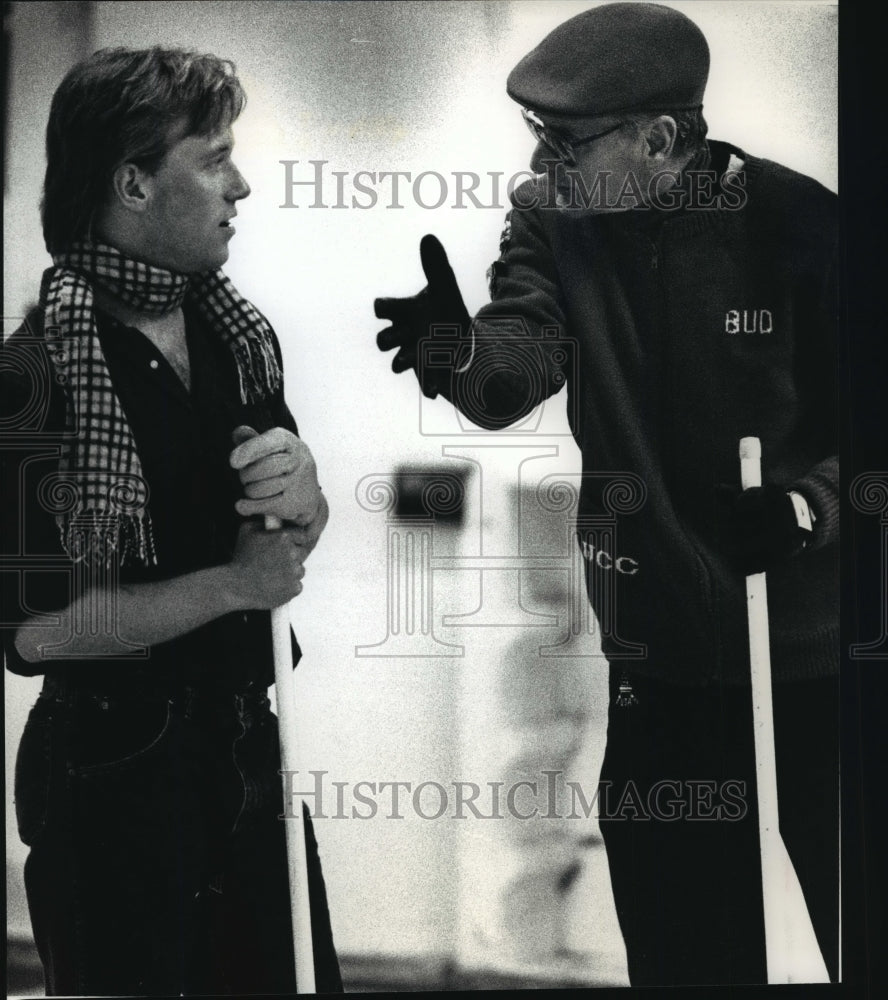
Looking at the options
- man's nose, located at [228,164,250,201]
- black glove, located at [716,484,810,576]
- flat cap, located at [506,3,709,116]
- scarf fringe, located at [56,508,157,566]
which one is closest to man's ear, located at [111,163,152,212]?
man's nose, located at [228,164,250,201]

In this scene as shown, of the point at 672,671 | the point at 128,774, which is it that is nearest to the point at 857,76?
the point at 672,671

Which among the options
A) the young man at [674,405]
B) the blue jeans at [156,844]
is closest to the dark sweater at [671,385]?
the young man at [674,405]

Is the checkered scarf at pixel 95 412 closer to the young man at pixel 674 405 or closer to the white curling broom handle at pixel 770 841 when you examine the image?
the young man at pixel 674 405

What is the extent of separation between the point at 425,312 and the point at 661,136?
0.53 meters

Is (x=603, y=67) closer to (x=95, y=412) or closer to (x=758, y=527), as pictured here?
(x=758, y=527)

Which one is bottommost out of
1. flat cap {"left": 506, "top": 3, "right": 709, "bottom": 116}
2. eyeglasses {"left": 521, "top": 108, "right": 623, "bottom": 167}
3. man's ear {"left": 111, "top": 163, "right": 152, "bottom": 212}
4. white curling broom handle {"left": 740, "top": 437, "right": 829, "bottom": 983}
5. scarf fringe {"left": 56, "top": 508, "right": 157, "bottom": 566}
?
white curling broom handle {"left": 740, "top": 437, "right": 829, "bottom": 983}

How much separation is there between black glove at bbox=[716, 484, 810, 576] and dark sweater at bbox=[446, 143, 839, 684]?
2 centimetres

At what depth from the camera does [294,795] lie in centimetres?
188

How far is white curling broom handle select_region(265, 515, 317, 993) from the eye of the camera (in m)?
1.87

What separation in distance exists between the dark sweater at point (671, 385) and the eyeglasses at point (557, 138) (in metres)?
0.07

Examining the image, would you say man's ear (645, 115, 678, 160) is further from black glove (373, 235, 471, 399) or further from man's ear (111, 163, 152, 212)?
man's ear (111, 163, 152, 212)

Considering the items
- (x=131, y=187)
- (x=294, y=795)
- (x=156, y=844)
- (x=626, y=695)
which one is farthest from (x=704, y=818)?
(x=131, y=187)

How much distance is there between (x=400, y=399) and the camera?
1887mm

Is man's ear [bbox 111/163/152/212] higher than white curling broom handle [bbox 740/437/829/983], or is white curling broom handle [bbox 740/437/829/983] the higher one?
man's ear [bbox 111/163/152/212]
